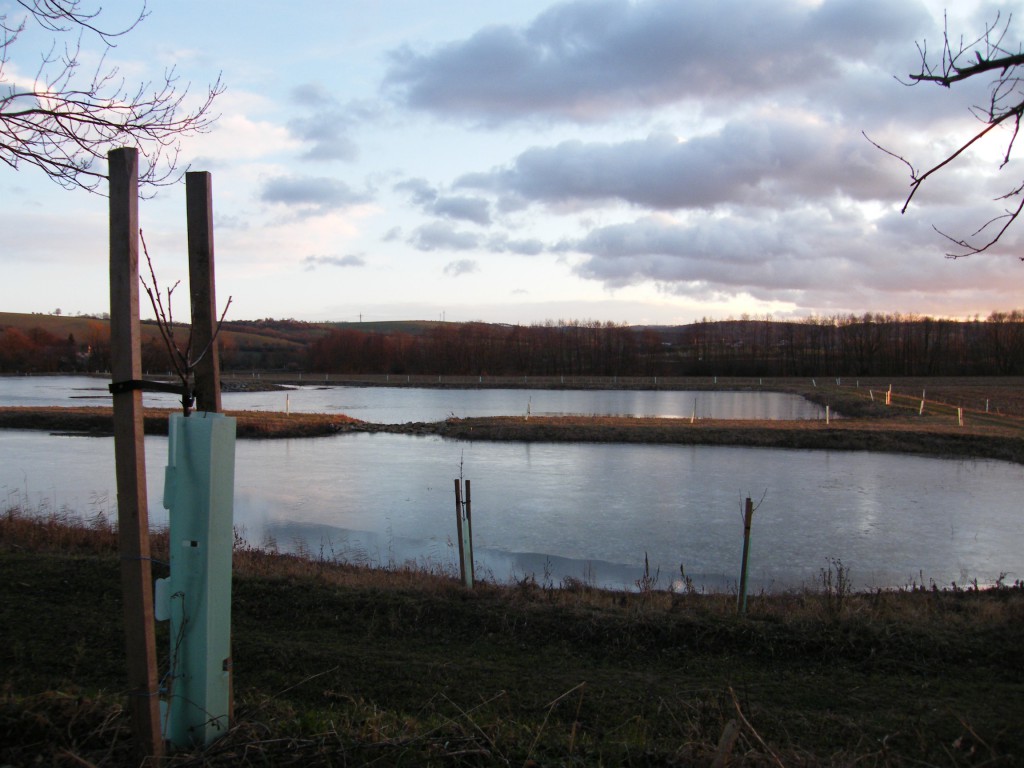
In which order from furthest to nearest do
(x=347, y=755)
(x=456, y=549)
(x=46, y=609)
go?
1. (x=456, y=549)
2. (x=46, y=609)
3. (x=347, y=755)

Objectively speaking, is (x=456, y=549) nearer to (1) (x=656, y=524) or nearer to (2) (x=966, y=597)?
(1) (x=656, y=524)

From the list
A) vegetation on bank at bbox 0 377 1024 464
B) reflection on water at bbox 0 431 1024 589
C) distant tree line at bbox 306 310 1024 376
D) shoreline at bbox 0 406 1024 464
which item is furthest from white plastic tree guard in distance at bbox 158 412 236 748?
distant tree line at bbox 306 310 1024 376

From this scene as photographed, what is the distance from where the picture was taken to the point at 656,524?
49.1 feet

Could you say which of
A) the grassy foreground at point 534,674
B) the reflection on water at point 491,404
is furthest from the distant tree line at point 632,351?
the grassy foreground at point 534,674

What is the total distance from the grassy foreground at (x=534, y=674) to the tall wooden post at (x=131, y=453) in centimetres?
28

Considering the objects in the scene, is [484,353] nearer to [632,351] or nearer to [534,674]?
[632,351]

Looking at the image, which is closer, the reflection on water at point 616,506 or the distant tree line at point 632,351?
the reflection on water at point 616,506

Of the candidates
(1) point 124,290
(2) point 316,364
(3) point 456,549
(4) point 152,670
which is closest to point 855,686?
(4) point 152,670

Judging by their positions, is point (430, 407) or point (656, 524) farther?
point (430, 407)

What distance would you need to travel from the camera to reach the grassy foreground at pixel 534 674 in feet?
11.9

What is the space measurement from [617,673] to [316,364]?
11014 centimetres

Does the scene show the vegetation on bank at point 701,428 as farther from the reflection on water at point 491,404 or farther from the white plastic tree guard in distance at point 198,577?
the white plastic tree guard in distance at point 198,577

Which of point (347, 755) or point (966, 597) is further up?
point (347, 755)

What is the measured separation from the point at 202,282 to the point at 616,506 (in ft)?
45.7
